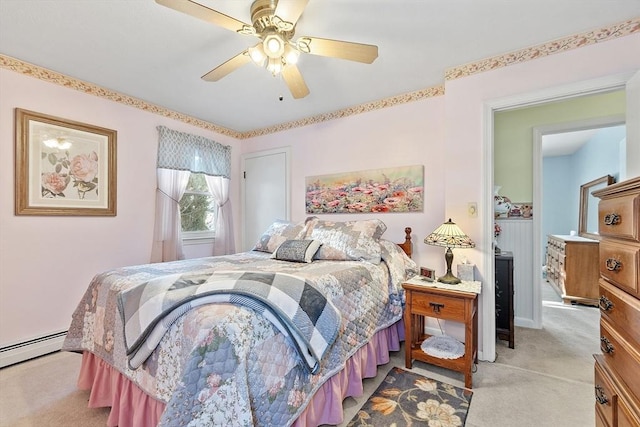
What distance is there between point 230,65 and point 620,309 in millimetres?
2244

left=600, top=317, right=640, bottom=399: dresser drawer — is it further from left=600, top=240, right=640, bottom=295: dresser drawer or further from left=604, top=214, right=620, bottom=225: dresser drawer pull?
left=604, top=214, right=620, bottom=225: dresser drawer pull

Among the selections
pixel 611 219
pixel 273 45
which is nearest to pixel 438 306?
pixel 611 219

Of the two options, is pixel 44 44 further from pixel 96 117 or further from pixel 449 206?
pixel 449 206

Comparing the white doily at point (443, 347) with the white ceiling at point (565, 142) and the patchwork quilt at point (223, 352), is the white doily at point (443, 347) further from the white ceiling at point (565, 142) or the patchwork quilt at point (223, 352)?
the white ceiling at point (565, 142)

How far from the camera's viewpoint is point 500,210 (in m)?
3.09

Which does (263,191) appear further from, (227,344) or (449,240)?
(227,344)

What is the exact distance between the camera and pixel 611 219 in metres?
1.01

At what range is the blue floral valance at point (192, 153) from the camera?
3.25 metres

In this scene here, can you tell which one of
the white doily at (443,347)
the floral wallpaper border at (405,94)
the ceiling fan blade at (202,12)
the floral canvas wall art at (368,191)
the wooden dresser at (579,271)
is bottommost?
the white doily at (443,347)

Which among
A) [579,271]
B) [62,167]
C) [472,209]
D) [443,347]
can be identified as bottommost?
[443,347]

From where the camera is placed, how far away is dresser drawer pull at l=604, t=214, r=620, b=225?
968 mm

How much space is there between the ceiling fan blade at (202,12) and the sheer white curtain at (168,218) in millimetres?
2203

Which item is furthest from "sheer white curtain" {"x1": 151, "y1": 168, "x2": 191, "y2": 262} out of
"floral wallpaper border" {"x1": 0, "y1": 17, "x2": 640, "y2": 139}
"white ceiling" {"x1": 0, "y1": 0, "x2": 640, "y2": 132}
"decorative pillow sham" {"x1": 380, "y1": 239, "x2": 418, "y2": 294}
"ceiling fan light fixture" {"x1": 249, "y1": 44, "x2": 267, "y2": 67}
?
"decorative pillow sham" {"x1": 380, "y1": 239, "x2": 418, "y2": 294}

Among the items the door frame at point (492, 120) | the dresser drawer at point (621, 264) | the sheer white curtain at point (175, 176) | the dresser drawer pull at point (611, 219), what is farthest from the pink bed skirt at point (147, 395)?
the sheer white curtain at point (175, 176)
